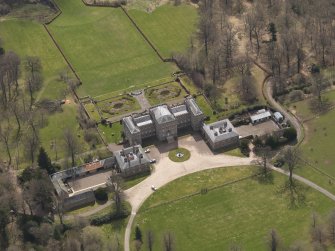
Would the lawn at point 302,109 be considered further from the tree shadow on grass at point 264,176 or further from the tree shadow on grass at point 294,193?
the tree shadow on grass at point 294,193

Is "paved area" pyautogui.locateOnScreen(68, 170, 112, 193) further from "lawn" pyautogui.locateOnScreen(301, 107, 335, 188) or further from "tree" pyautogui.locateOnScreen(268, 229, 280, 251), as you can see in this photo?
"lawn" pyautogui.locateOnScreen(301, 107, 335, 188)

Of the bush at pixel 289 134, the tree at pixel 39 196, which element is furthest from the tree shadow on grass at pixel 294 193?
the tree at pixel 39 196

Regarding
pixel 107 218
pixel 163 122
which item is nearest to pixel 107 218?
pixel 107 218

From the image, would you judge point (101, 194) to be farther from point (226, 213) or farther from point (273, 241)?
point (273, 241)

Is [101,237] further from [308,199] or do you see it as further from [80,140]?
[308,199]

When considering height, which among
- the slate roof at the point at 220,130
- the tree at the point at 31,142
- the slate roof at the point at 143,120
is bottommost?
the tree at the point at 31,142

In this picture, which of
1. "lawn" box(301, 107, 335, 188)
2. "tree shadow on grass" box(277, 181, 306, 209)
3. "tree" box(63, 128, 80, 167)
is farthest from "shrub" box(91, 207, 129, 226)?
"lawn" box(301, 107, 335, 188)
